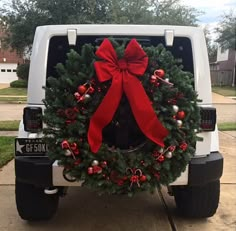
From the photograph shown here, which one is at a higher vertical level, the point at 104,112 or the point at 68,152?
the point at 104,112

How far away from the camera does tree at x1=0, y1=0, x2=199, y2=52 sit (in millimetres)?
26406

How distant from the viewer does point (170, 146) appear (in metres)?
3.17

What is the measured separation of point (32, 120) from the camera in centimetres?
373

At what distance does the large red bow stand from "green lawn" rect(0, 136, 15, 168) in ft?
13.2

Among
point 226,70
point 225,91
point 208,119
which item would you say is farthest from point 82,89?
point 226,70

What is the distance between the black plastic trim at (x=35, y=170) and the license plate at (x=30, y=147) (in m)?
0.05

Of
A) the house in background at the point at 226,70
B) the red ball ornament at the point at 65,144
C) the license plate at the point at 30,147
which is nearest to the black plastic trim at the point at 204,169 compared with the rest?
the red ball ornament at the point at 65,144

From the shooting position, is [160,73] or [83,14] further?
[83,14]

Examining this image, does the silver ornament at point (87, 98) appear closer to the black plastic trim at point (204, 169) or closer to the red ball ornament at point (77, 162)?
the red ball ornament at point (77, 162)

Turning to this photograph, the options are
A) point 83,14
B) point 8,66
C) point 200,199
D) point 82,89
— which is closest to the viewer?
point 82,89

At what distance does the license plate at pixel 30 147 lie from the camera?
3.66 metres

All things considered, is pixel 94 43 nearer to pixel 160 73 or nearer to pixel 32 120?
pixel 32 120

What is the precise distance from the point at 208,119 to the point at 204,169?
447mm

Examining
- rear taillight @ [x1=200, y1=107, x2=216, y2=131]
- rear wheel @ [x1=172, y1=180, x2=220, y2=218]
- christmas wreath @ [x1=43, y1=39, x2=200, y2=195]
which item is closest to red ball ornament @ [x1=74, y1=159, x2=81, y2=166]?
christmas wreath @ [x1=43, y1=39, x2=200, y2=195]
